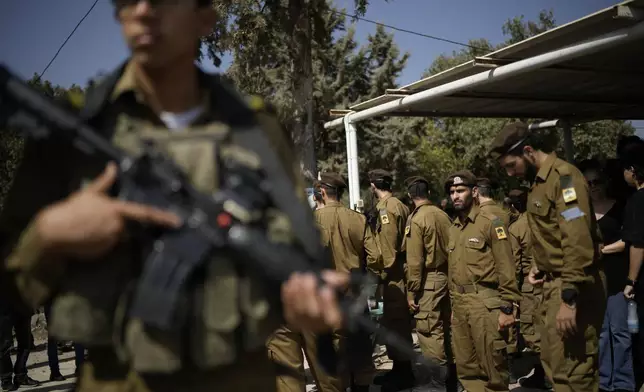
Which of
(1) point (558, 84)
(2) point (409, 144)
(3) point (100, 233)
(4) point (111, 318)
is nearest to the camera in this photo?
(3) point (100, 233)

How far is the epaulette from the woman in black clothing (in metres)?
4.18

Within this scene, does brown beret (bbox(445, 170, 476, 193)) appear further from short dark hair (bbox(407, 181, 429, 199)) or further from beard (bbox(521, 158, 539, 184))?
beard (bbox(521, 158, 539, 184))

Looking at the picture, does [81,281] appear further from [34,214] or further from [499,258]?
[499,258]

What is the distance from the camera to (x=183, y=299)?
4.05 ft

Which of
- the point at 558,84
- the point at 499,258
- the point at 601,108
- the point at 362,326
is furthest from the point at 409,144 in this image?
the point at 362,326

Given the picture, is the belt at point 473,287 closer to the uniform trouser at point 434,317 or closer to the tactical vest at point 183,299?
the uniform trouser at point 434,317

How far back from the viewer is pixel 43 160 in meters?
1.29

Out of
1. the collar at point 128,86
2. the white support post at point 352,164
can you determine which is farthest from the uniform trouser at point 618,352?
the collar at point 128,86

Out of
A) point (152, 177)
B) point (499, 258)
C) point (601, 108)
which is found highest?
point (601, 108)

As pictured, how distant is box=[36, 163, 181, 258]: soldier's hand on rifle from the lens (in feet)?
3.77

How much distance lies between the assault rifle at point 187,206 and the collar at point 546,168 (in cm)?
265

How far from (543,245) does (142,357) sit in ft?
9.94

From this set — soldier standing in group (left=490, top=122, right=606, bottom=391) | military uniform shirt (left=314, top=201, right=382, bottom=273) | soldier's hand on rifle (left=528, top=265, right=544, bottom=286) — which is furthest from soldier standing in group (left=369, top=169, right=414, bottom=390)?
soldier standing in group (left=490, top=122, right=606, bottom=391)

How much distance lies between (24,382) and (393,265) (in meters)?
4.66
